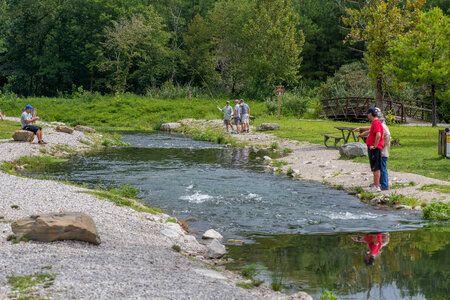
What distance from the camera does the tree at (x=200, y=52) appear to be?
200ft

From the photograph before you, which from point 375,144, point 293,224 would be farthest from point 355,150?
point 293,224

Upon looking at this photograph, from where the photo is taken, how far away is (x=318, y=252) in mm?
8922

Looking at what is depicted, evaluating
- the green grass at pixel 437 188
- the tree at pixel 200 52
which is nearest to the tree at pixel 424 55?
the green grass at pixel 437 188

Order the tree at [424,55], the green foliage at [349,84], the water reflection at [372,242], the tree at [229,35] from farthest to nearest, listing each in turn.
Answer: the tree at [229,35]
the green foliage at [349,84]
the tree at [424,55]
the water reflection at [372,242]

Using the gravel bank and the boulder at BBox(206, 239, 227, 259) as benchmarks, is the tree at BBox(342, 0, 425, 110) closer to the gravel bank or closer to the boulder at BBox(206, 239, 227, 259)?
the gravel bank

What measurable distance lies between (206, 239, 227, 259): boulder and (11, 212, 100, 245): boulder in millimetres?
1881

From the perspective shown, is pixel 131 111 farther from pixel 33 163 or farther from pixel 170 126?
pixel 33 163

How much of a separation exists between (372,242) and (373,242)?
0.02 meters

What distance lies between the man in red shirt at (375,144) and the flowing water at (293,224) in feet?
3.06

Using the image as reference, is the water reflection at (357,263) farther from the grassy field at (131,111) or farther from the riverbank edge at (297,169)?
the grassy field at (131,111)

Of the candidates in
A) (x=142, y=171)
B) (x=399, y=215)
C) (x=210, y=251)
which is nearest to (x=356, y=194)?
(x=399, y=215)

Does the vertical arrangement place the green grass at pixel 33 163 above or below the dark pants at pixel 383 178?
below

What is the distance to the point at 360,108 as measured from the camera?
41250mm

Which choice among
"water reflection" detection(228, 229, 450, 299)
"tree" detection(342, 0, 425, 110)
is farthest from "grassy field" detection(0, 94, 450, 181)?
"water reflection" detection(228, 229, 450, 299)
